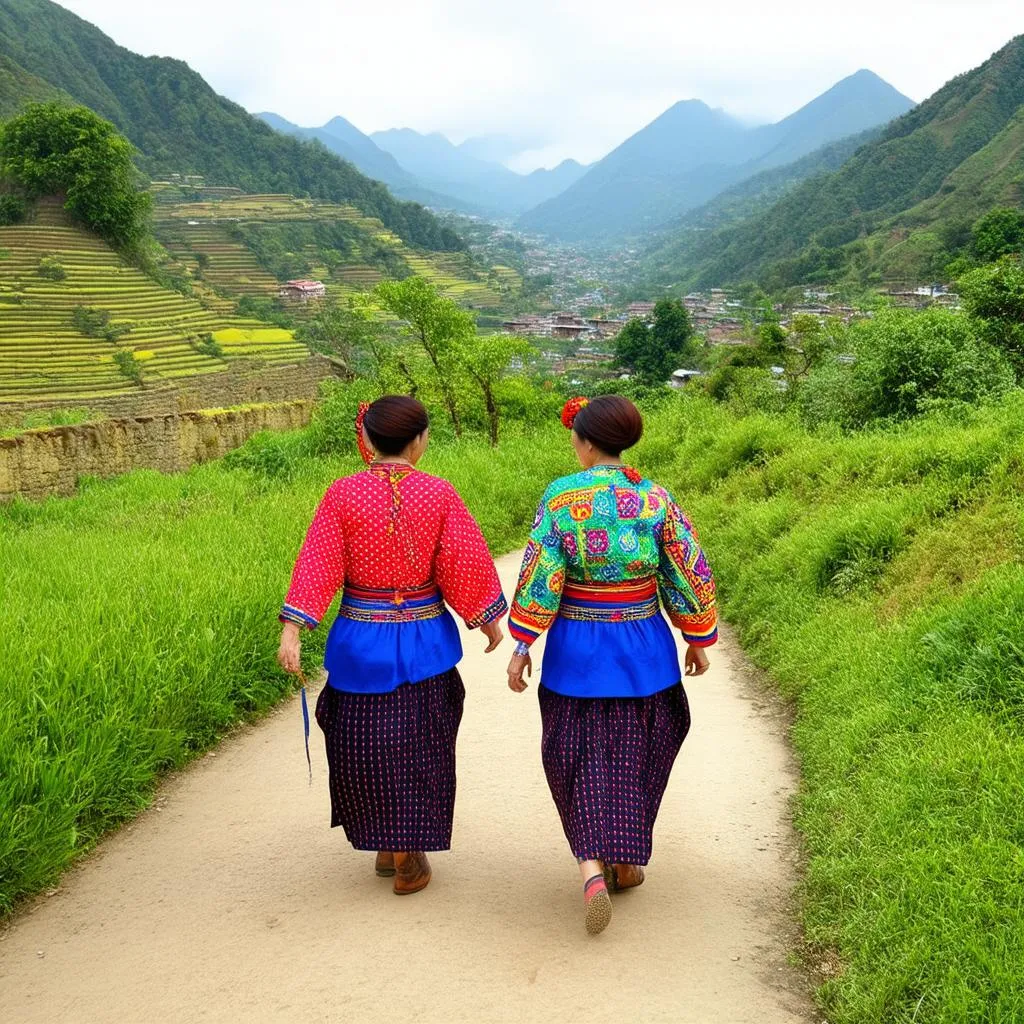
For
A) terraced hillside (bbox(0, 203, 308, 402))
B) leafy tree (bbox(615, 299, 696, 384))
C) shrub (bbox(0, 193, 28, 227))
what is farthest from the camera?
leafy tree (bbox(615, 299, 696, 384))

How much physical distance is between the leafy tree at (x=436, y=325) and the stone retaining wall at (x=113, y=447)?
3.50 m

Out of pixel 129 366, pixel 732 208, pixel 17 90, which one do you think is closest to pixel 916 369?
pixel 129 366

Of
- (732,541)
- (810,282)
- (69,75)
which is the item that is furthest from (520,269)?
(732,541)

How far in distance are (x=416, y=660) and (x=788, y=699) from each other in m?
2.54

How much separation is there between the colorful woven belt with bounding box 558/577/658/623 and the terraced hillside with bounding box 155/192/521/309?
186 ft

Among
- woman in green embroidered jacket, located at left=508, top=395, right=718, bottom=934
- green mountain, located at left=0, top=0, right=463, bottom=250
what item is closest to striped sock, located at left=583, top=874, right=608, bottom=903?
woman in green embroidered jacket, located at left=508, top=395, right=718, bottom=934

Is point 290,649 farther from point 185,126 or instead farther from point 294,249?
point 185,126

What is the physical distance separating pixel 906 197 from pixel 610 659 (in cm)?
7083

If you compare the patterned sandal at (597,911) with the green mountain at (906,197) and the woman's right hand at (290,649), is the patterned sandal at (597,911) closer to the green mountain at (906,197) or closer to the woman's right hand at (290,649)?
the woman's right hand at (290,649)

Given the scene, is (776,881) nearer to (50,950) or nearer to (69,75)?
(50,950)

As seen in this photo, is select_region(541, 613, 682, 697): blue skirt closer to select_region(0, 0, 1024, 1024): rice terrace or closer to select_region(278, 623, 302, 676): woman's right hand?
select_region(0, 0, 1024, 1024): rice terrace

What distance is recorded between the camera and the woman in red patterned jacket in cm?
291

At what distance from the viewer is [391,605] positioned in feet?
9.61

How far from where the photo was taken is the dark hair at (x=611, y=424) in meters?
2.85
